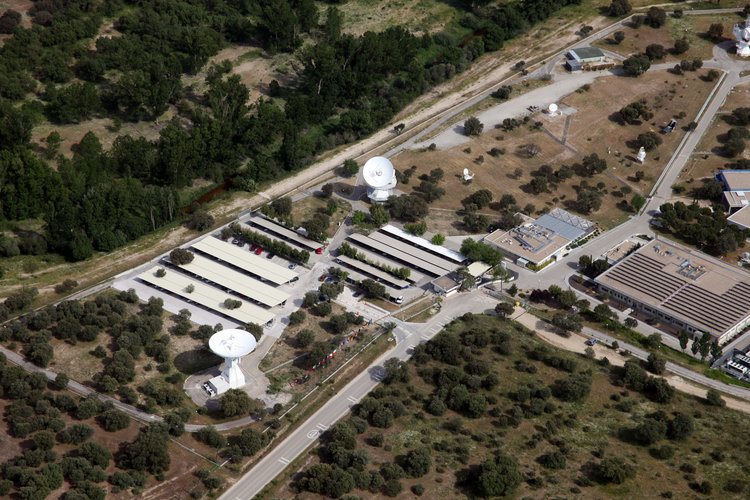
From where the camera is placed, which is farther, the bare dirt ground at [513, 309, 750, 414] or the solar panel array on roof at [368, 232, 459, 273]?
the solar panel array on roof at [368, 232, 459, 273]

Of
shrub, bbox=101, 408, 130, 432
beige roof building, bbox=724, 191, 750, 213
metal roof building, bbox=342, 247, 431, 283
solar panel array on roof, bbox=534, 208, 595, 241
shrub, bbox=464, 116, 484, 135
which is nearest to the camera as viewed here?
shrub, bbox=101, 408, 130, 432

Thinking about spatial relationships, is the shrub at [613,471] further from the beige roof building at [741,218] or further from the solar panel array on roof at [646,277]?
the beige roof building at [741,218]

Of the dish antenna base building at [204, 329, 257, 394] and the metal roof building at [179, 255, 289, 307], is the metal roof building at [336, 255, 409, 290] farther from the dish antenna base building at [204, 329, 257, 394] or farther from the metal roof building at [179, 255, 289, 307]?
the dish antenna base building at [204, 329, 257, 394]

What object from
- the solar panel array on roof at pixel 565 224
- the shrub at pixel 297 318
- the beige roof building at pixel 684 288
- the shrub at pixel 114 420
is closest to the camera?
the shrub at pixel 114 420

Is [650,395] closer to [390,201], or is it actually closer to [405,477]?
[405,477]

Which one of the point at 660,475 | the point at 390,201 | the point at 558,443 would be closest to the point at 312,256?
the point at 390,201

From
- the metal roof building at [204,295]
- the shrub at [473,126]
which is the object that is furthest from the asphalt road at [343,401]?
the shrub at [473,126]

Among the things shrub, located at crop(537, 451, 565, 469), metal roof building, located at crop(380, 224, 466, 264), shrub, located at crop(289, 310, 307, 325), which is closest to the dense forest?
metal roof building, located at crop(380, 224, 466, 264)
